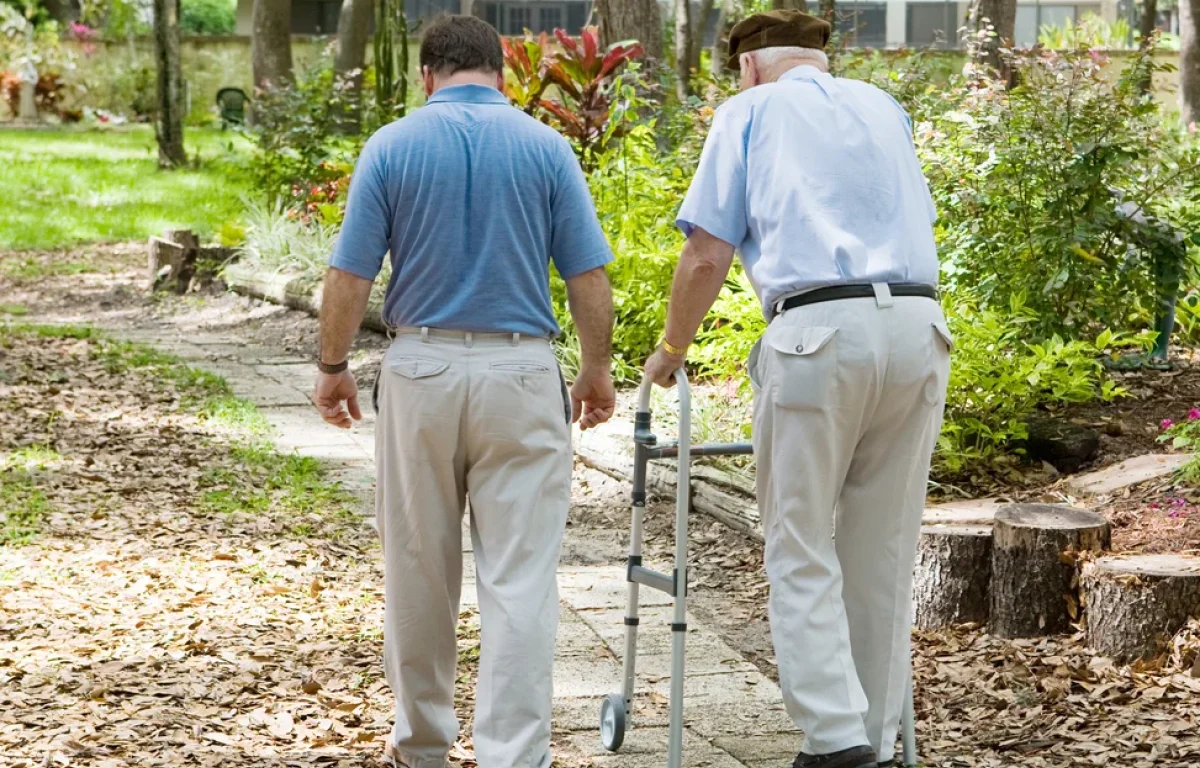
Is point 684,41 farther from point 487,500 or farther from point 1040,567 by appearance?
point 487,500

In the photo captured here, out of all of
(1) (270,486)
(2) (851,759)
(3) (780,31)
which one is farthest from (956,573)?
(1) (270,486)

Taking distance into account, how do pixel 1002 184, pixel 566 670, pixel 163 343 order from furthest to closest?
pixel 163 343, pixel 1002 184, pixel 566 670

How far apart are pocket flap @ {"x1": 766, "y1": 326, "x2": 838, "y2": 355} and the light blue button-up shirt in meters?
0.10

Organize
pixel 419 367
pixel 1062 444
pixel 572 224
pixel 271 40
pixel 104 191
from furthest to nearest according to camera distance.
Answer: pixel 271 40 → pixel 104 191 → pixel 1062 444 → pixel 572 224 → pixel 419 367

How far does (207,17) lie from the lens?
4491cm

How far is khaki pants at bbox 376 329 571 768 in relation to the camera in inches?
138

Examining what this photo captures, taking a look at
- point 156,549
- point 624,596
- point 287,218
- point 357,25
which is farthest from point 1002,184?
point 357,25

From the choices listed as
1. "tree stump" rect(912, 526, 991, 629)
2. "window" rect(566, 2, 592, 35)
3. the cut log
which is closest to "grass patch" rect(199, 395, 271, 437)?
the cut log

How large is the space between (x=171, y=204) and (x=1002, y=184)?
14096 mm

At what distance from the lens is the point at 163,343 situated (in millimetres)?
11289

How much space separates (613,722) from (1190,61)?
47.2ft

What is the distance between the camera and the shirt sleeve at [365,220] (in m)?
3.51

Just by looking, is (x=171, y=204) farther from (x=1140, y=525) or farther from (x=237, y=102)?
(x=1140, y=525)

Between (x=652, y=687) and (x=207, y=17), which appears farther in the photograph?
(x=207, y=17)
